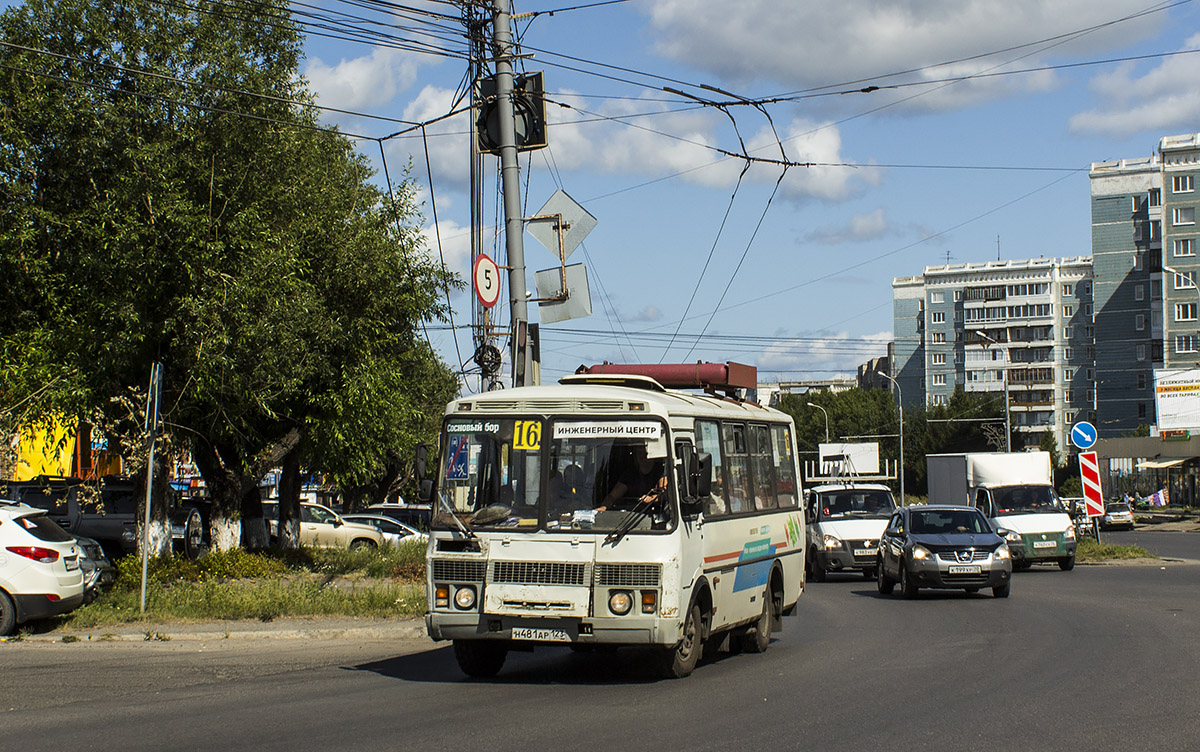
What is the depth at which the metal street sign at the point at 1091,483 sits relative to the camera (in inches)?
1177

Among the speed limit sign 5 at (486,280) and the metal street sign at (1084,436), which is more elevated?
the speed limit sign 5 at (486,280)

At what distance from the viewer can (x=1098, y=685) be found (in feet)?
34.0

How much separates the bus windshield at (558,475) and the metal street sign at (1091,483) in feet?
72.0

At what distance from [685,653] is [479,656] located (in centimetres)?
181

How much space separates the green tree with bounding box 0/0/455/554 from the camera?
17656mm

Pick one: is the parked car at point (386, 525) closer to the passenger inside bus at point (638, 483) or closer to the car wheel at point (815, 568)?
the car wheel at point (815, 568)

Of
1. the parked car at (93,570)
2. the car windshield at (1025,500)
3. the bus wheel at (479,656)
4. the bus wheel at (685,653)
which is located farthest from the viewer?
the car windshield at (1025,500)

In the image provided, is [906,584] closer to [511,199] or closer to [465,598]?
[511,199]

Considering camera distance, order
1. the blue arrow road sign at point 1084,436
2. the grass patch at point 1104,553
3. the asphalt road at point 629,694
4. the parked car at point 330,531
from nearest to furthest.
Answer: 1. the asphalt road at point 629,694
2. the blue arrow road sign at point 1084,436
3. the grass patch at point 1104,553
4. the parked car at point 330,531

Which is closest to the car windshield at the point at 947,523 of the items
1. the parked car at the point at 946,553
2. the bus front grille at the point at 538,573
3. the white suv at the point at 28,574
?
the parked car at the point at 946,553

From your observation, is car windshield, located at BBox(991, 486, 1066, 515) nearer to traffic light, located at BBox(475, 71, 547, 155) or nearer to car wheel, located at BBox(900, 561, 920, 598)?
car wheel, located at BBox(900, 561, 920, 598)

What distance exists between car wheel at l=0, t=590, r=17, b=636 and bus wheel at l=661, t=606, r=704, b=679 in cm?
793

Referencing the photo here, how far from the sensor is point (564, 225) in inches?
639

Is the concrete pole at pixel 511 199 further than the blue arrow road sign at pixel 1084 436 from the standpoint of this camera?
No
